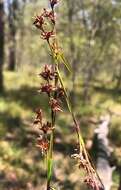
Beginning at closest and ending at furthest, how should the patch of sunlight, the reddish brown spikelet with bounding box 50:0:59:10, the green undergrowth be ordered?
the reddish brown spikelet with bounding box 50:0:59:10, the green undergrowth, the patch of sunlight

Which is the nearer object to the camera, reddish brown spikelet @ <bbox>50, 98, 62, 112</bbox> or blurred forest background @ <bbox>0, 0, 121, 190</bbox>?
reddish brown spikelet @ <bbox>50, 98, 62, 112</bbox>

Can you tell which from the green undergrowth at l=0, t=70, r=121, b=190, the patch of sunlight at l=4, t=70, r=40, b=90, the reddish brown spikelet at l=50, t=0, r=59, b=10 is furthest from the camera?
the patch of sunlight at l=4, t=70, r=40, b=90

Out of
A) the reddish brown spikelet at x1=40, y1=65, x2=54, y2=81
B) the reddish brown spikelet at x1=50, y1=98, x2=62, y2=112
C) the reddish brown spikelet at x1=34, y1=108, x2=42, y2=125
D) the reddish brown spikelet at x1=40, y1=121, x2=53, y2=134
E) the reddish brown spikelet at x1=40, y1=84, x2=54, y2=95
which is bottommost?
the reddish brown spikelet at x1=40, y1=121, x2=53, y2=134

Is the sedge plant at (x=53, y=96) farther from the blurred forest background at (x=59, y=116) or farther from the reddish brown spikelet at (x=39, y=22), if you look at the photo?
the blurred forest background at (x=59, y=116)

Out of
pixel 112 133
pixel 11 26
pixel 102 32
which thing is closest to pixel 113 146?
pixel 112 133

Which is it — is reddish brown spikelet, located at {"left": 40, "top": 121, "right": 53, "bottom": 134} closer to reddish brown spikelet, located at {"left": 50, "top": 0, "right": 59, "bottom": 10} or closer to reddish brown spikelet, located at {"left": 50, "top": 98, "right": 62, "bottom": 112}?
reddish brown spikelet, located at {"left": 50, "top": 98, "right": 62, "bottom": 112}

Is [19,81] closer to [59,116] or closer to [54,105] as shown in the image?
[59,116]

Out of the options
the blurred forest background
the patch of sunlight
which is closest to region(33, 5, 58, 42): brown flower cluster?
the blurred forest background

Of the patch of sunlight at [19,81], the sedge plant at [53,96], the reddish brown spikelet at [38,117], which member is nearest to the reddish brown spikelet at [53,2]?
the sedge plant at [53,96]
